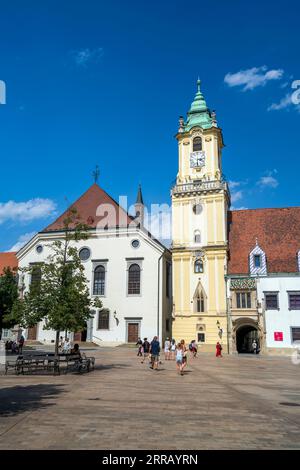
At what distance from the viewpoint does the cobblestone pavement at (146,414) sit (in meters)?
7.40

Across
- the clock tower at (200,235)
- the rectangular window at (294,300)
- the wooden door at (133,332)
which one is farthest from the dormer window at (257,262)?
the wooden door at (133,332)

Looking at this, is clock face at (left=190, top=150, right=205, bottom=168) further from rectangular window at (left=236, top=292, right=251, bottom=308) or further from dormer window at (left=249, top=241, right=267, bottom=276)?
rectangular window at (left=236, top=292, right=251, bottom=308)

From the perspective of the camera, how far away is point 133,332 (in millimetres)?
43375

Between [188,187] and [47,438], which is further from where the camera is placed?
[188,187]

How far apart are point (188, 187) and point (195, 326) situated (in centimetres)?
1556

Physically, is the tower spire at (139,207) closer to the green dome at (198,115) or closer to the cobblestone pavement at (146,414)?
the green dome at (198,115)

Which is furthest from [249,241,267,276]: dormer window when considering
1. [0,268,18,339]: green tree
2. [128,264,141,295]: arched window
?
[0,268,18,339]: green tree

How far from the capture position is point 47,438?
752 centimetres

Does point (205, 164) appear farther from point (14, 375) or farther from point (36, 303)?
point (14, 375)

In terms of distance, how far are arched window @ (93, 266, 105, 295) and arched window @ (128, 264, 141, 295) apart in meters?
3.15

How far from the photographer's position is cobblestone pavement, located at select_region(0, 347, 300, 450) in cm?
740

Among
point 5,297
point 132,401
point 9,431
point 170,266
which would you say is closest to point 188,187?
point 170,266

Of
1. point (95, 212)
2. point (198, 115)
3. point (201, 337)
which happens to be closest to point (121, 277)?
point (95, 212)

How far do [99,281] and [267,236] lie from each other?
19438 millimetres
